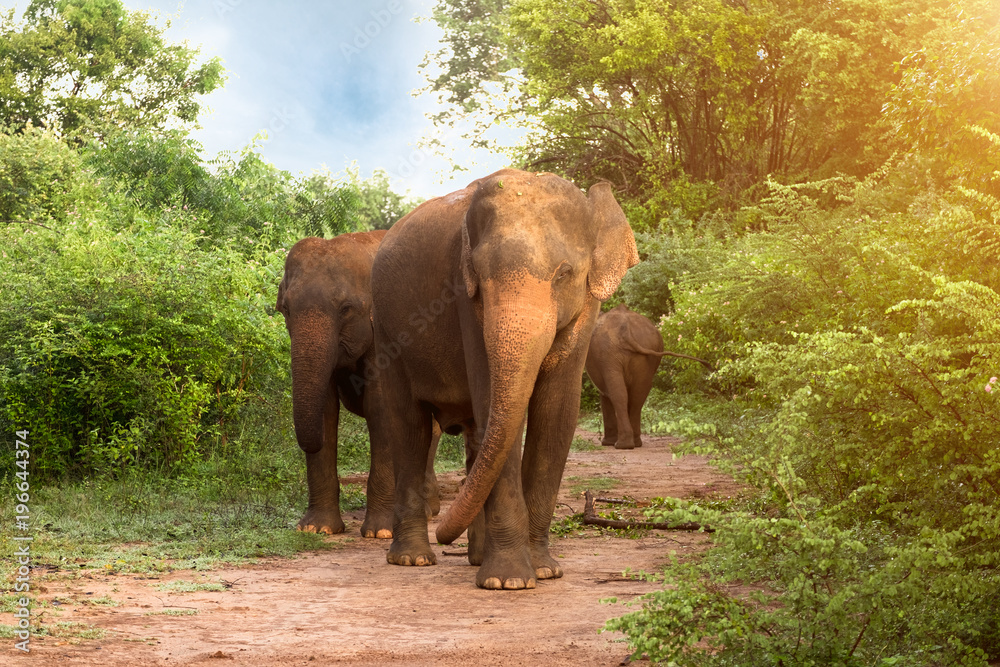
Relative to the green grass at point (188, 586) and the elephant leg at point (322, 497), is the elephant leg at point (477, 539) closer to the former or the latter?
the green grass at point (188, 586)

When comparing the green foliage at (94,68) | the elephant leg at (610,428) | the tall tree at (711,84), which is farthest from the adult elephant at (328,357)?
the green foliage at (94,68)

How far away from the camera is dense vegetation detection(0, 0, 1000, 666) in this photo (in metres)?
4.70

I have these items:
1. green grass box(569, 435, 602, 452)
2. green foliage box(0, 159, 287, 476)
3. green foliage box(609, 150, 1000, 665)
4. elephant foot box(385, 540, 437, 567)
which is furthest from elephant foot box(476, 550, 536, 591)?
green grass box(569, 435, 602, 452)

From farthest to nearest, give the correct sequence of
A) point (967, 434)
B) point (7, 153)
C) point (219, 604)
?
point (7, 153) < point (219, 604) < point (967, 434)

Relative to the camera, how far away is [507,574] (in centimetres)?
665

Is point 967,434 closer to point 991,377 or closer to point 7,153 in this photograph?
point 991,377

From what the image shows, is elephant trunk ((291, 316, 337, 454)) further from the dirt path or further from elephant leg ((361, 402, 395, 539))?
the dirt path

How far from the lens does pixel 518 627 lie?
5.63 metres

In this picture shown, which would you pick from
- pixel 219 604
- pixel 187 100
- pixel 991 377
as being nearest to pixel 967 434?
pixel 991 377

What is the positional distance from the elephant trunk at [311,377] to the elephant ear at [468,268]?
2870 mm

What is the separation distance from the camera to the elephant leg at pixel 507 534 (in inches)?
261

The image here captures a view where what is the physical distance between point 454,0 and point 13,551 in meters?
40.6

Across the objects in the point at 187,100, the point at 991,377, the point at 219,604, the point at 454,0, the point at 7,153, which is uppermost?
the point at 454,0

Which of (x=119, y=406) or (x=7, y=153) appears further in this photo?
(x=7, y=153)
